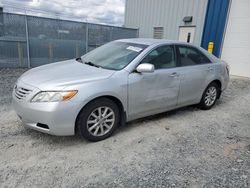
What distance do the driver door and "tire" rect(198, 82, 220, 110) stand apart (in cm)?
99

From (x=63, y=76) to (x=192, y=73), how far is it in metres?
2.44

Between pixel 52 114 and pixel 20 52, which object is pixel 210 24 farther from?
pixel 52 114

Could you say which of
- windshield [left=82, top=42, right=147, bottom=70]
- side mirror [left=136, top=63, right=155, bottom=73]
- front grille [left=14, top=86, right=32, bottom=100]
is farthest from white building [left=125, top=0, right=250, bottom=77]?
front grille [left=14, top=86, right=32, bottom=100]

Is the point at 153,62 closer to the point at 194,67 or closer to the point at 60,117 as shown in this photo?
the point at 194,67

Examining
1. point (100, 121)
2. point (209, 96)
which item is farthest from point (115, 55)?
point (209, 96)

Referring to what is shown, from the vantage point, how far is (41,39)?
328 inches

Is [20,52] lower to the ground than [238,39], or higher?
lower

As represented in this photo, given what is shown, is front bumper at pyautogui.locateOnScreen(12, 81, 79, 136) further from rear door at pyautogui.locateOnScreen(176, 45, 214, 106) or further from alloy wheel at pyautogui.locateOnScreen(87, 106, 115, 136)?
rear door at pyautogui.locateOnScreen(176, 45, 214, 106)

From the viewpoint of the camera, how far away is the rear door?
392cm

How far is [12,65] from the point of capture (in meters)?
7.83

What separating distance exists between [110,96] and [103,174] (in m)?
1.08

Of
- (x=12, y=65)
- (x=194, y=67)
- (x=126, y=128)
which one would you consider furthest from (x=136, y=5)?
(x=126, y=128)

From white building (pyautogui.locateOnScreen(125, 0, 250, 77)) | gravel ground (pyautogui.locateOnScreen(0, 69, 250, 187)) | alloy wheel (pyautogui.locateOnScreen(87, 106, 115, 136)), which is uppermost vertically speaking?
white building (pyautogui.locateOnScreen(125, 0, 250, 77))

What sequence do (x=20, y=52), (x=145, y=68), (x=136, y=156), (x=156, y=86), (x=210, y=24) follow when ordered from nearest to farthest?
(x=136, y=156), (x=145, y=68), (x=156, y=86), (x=20, y=52), (x=210, y=24)
